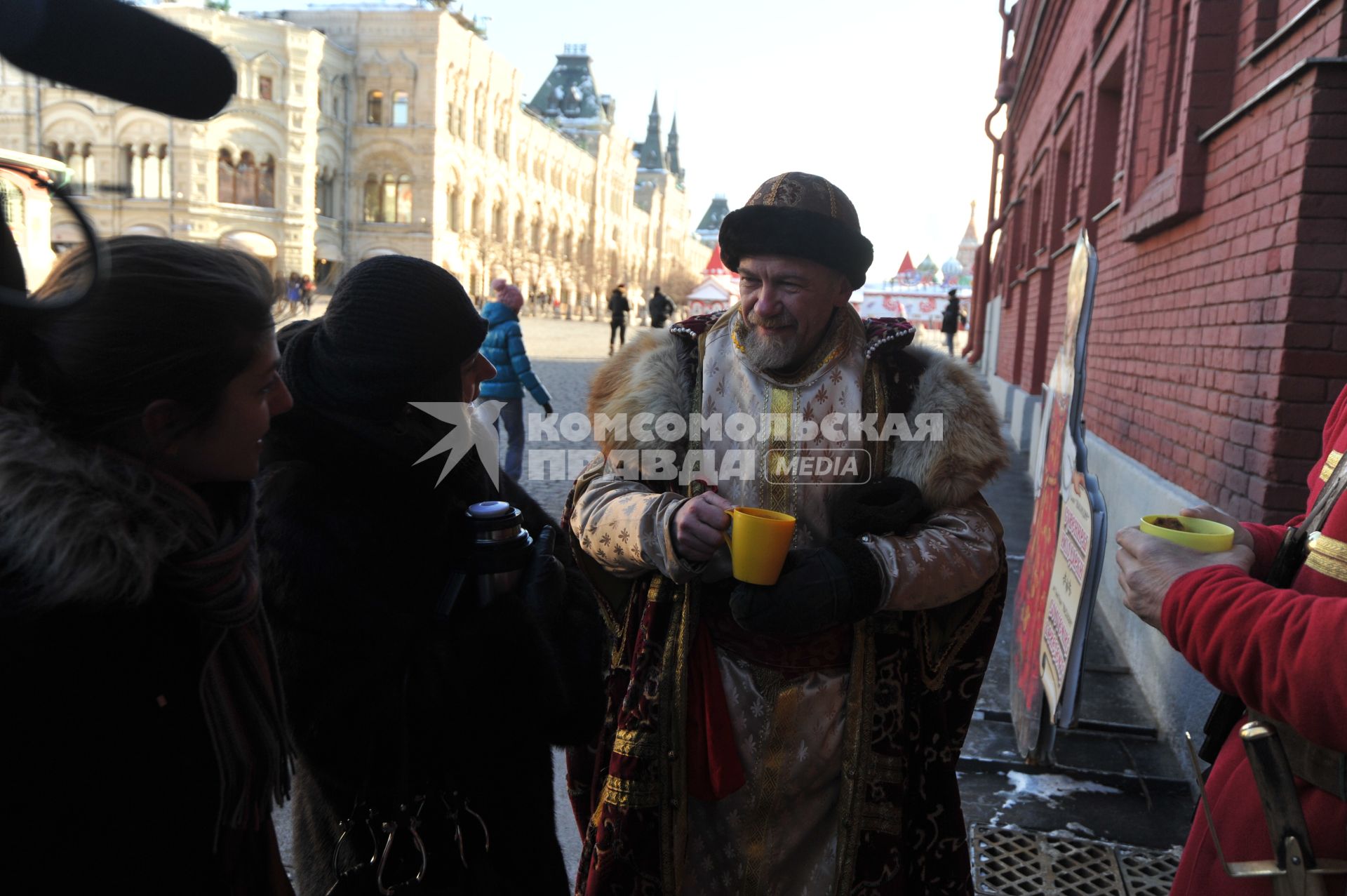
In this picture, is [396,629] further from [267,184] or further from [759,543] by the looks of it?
[267,184]

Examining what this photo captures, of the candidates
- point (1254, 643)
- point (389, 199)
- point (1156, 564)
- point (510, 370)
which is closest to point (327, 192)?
point (389, 199)

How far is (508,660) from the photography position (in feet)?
5.34

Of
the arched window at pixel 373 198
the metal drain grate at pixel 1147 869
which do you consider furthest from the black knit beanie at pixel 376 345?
the arched window at pixel 373 198

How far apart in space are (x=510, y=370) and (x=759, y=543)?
6057 millimetres

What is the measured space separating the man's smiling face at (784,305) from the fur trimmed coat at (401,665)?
77cm

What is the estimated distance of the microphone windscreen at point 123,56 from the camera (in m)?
0.76

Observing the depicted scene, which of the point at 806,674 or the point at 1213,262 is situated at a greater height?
the point at 1213,262

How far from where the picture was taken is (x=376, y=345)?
1.59 m

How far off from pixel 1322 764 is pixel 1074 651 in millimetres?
1615

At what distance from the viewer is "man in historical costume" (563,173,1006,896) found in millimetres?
1925

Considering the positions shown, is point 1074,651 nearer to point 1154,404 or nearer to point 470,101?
point 1154,404

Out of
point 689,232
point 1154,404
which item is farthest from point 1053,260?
point 689,232

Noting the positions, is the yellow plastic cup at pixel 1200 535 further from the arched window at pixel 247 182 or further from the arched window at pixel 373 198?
the arched window at pixel 373 198

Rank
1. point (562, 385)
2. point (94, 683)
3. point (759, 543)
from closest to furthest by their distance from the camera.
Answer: point (94, 683)
point (759, 543)
point (562, 385)
